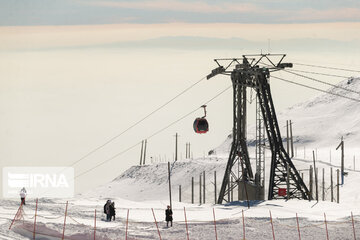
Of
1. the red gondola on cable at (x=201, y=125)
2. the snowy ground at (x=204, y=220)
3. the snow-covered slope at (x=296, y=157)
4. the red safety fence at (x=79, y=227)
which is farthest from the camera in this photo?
the snow-covered slope at (x=296, y=157)

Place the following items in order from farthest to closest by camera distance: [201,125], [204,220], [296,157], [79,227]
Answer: [296,157], [201,125], [204,220], [79,227]

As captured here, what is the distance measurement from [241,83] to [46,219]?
22.1 meters

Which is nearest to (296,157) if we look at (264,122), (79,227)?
(264,122)

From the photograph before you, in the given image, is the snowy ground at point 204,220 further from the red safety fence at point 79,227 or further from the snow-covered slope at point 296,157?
the snow-covered slope at point 296,157

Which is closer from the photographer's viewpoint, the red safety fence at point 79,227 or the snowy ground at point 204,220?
the red safety fence at point 79,227

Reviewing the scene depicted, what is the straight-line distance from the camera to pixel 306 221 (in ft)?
152

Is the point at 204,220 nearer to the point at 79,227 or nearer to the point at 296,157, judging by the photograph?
the point at 79,227

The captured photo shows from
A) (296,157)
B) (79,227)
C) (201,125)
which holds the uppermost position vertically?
(201,125)

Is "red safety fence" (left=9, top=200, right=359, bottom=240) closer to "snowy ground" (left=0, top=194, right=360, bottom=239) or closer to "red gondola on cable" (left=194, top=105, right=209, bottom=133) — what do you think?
"snowy ground" (left=0, top=194, right=360, bottom=239)

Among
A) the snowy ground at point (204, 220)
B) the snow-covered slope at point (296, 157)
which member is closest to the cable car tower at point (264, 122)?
the snowy ground at point (204, 220)

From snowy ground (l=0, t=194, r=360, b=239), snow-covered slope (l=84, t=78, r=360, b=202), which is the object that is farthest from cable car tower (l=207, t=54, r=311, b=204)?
snow-covered slope (l=84, t=78, r=360, b=202)

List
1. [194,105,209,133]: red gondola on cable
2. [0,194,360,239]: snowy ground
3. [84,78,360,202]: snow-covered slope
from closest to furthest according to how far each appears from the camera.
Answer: [0,194,360,239]: snowy ground, [194,105,209,133]: red gondola on cable, [84,78,360,202]: snow-covered slope

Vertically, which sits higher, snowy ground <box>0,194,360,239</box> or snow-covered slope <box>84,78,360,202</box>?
snow-covered slope <box>84,78,360,202</box>

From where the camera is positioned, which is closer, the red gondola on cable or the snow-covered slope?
the red gondola on cable
